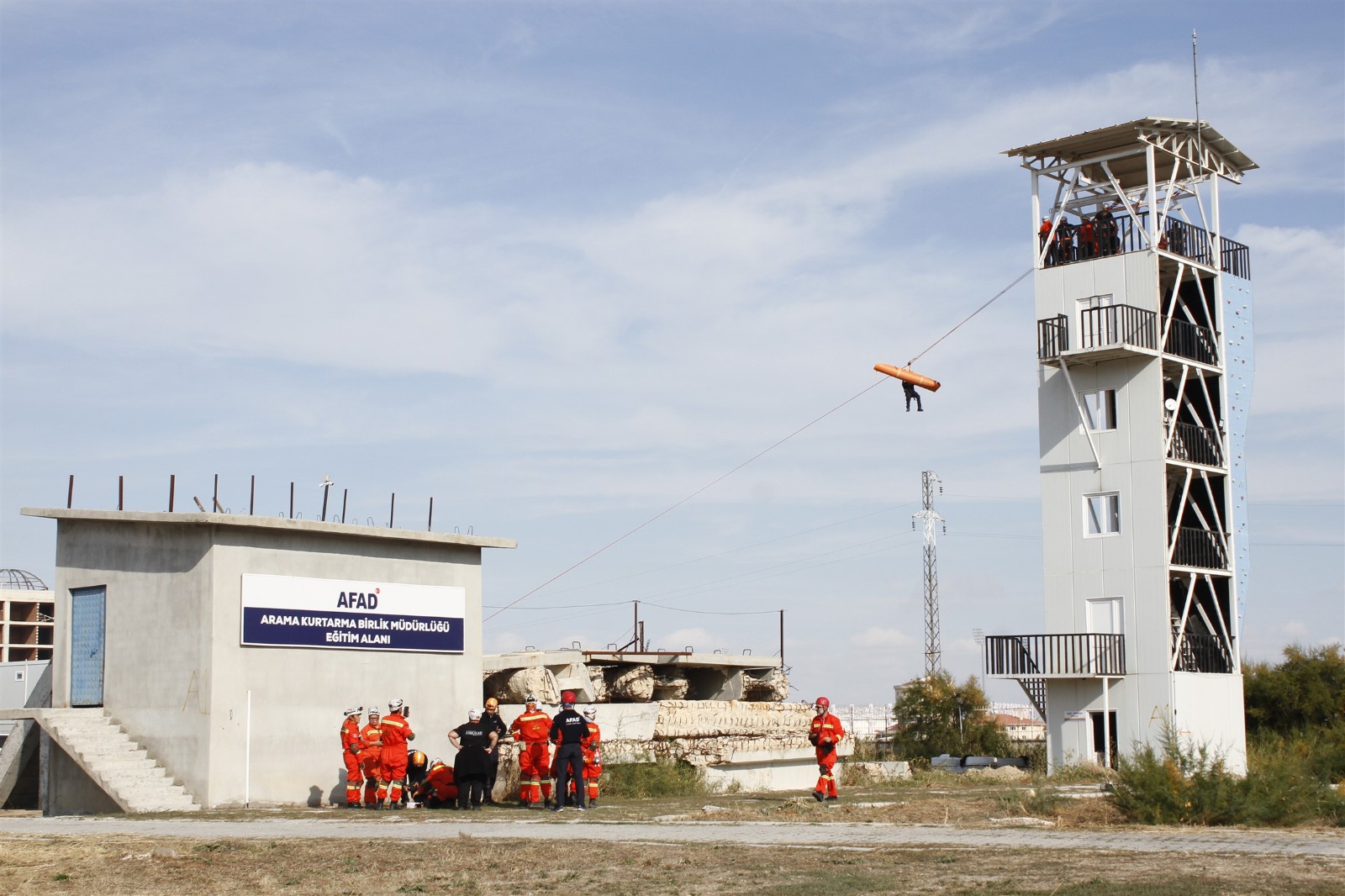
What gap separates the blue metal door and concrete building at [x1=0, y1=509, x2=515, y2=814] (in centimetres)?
3

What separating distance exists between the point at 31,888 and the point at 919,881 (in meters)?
7.04

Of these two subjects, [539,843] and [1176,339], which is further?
[1176,339]

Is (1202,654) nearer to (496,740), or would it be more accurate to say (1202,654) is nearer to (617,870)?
(496,740)

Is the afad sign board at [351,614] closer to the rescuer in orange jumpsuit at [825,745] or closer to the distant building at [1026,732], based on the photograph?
the rescuer in orange jumpsuit at [825,745]

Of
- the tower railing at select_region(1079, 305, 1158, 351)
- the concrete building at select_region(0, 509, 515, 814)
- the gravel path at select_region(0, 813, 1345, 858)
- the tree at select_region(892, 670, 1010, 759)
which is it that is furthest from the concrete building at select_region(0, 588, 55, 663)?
the gravel path at select_region(0, 813, 1345, 858)

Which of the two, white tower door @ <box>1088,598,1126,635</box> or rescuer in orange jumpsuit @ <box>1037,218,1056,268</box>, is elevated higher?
rescuer in orange jumpsuit @ <box>1037,218,1056,268</box>

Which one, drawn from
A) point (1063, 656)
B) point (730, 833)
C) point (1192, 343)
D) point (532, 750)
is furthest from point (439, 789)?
point (1192, 343)

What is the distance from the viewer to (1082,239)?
38.7m

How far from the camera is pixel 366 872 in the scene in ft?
41.5

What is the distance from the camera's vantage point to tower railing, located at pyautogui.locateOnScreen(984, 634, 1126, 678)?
1428 inches

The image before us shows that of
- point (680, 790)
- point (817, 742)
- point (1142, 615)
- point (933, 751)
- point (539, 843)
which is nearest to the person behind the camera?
point (539, 843)

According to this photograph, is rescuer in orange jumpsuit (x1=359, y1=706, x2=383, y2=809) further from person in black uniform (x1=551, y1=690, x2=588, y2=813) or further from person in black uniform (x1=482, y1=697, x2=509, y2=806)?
person in black uniform (x1=551, y1=690, x2=588, y2=813)

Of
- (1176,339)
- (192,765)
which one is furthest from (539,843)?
(1176,339)

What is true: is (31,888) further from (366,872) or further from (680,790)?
(680,790)
